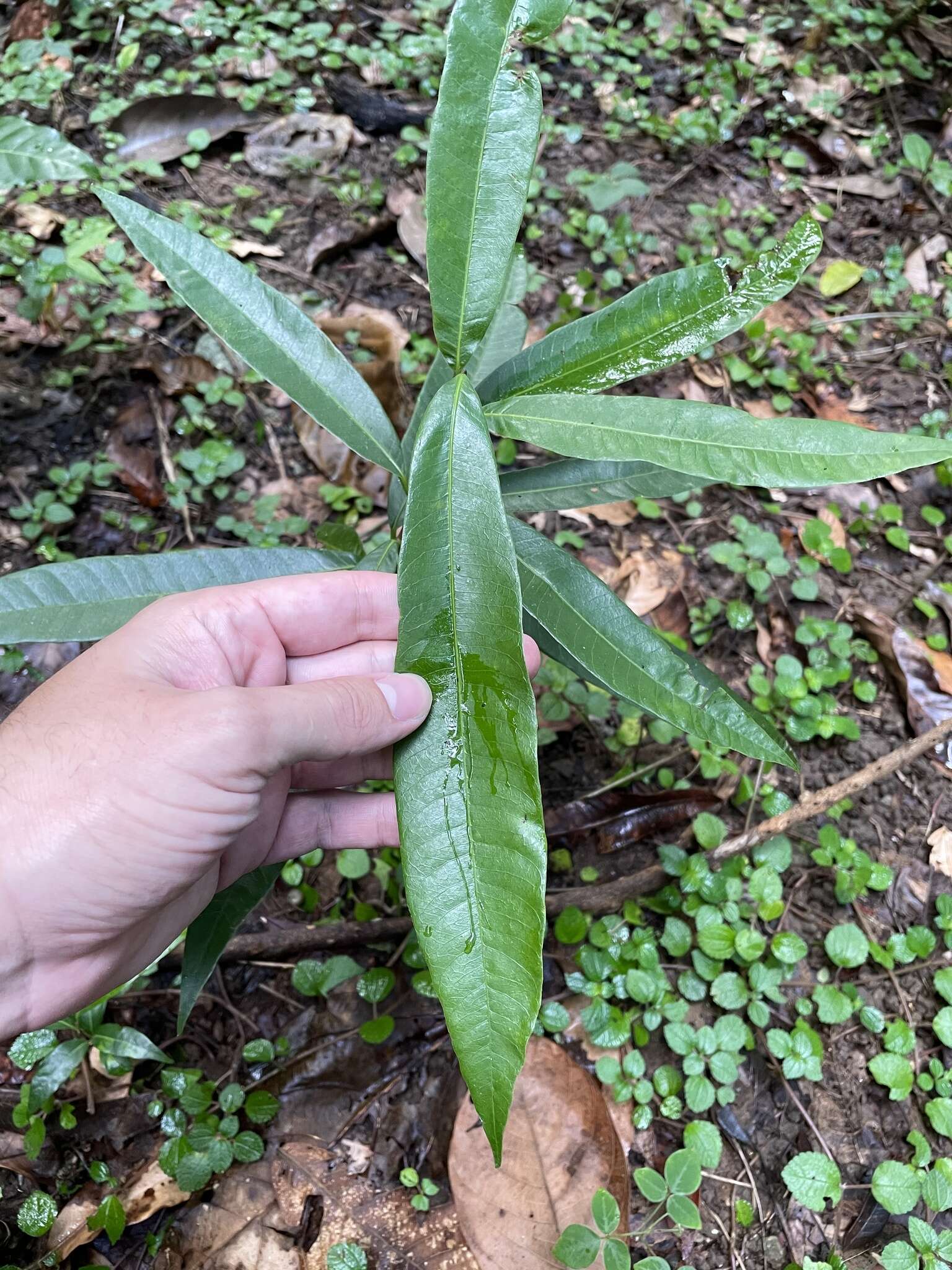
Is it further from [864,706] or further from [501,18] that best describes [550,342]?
[864,706]

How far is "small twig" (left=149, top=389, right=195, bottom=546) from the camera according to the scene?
189 cm

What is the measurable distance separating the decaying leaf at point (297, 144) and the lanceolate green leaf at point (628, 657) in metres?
1.96

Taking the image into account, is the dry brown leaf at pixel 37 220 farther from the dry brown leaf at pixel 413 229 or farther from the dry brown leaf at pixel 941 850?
the dry brown leaf at pixel 941 850

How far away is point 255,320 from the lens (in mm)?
1071

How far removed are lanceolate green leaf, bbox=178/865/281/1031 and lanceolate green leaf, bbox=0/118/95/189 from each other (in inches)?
53.0

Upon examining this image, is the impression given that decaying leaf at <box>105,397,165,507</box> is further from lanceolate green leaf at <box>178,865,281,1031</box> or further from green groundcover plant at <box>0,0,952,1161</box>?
lanceolate green leaf at <box>178,865,281,1031</box>

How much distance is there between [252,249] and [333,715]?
188 centimetres

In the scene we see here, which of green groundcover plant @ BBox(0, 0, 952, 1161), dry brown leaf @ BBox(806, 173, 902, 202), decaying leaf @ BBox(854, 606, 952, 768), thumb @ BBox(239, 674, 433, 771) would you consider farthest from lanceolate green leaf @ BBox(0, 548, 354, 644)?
dry brown leaf @ BBox(806, 173, 902, 202)

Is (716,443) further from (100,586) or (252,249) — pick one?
(252,249)

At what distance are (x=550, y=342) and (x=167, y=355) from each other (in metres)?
1.45

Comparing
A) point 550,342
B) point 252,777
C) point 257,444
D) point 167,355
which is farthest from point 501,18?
point 167,355

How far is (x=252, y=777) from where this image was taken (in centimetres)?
87

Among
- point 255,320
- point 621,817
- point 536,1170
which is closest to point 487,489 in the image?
point 255,320

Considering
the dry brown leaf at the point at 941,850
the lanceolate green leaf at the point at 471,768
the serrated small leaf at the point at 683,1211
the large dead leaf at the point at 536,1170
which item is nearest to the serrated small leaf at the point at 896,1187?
the serrated small leaf at the point at 683,1211
